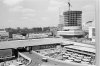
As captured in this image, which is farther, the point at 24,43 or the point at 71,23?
the point at 71,23

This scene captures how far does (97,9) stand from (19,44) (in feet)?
13.8

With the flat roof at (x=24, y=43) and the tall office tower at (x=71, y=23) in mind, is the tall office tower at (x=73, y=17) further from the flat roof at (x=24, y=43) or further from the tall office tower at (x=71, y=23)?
the flat roof at (x=24, y=43)

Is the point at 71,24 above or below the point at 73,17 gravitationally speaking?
below

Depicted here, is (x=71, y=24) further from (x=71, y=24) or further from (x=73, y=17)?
(x=73, y=17)

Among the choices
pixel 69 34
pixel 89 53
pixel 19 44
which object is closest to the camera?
pixel 89 53

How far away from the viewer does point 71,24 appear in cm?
850

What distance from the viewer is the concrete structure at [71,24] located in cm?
827

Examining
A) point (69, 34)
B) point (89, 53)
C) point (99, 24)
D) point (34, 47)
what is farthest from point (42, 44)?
point (99, 24)

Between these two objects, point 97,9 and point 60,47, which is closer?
point 97,9

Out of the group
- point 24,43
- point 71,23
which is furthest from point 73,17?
point 24,43

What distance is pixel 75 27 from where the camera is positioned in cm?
834

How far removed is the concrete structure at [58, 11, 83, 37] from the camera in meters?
8.27

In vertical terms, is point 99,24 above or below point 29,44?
above

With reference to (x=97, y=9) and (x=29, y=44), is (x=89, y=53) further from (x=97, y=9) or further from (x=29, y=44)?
(x=97, y=9)
